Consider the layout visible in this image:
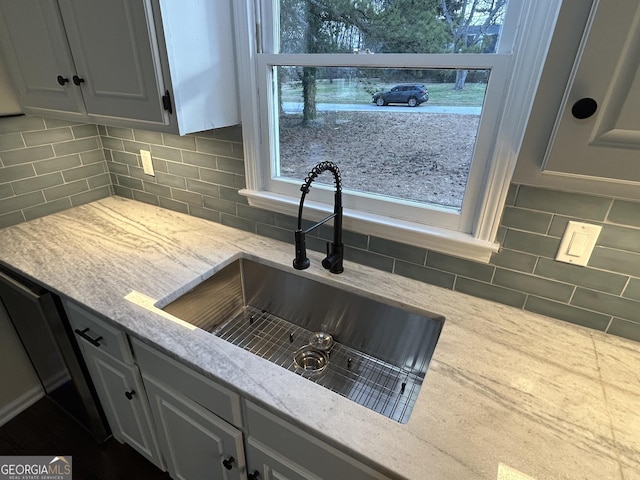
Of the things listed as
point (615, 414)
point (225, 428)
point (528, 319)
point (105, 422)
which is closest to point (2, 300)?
point (105, 422)

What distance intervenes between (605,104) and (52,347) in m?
1.84

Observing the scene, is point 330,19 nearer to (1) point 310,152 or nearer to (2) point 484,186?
(1) point 310,152

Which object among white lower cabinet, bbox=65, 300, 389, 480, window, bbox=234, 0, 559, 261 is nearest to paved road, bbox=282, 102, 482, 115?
window, bbox=234, 0, 559, 261

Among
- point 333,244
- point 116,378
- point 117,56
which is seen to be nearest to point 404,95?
point 333,244

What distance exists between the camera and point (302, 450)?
805mm

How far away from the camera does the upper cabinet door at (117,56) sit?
101cm

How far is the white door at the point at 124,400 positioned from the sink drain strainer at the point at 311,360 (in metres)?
0.53

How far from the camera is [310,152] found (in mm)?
1311

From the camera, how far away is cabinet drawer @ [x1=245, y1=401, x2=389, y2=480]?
0.73 meters

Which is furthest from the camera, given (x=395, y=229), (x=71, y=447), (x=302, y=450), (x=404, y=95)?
(x=71, y=447)

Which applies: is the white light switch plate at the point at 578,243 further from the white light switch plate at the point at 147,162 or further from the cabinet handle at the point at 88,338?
the white light switch plate at the point at 147,162

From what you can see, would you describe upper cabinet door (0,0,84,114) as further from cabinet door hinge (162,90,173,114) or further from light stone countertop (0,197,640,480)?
light stone countertop (0,197,640,480)

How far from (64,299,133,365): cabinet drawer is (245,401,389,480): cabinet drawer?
0.50m

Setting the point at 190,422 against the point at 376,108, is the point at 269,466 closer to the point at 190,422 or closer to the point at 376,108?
the point at 190,422
